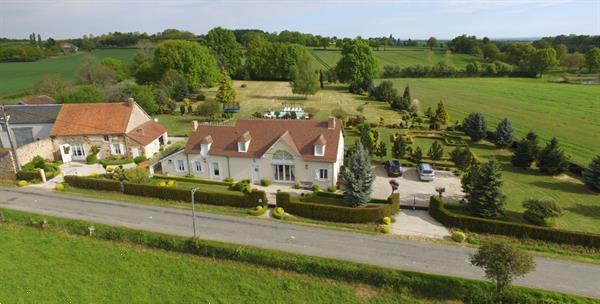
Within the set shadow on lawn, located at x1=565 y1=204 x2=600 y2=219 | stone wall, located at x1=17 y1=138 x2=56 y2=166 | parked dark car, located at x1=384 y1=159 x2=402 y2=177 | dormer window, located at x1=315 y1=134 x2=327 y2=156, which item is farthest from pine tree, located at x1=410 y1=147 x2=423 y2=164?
stone wall, located at x1=17 y1=138 x2=56 y2=166

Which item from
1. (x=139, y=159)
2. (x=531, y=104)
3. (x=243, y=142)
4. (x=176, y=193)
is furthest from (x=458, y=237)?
(x=531, y=104)

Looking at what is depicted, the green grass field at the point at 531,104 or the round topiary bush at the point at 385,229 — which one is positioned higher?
the green grass field at the point at 531,104

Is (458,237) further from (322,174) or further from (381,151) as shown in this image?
(381,151)

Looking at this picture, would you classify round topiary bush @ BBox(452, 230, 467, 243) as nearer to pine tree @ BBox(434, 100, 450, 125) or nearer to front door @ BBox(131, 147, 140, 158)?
pine tree @ BBox(434, 100, 450, 125)

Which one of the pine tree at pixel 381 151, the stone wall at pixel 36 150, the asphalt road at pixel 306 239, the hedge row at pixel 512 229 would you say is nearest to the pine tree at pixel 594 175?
the hedge row at pixel 512 229

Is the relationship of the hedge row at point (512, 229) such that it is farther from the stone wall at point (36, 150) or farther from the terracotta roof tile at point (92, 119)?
the stone wall at point (36, 150)
